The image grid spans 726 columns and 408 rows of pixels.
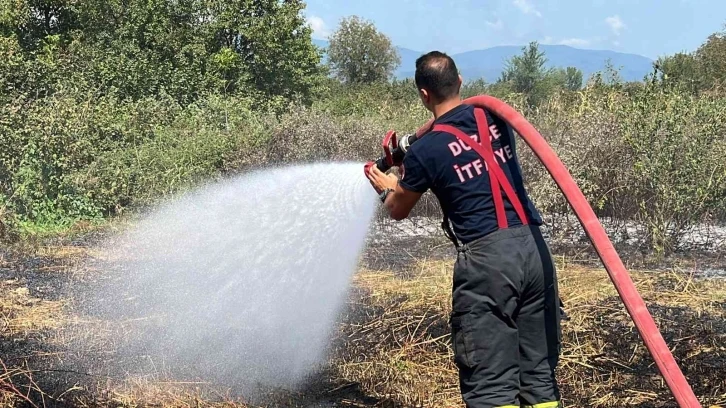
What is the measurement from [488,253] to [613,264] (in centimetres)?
48

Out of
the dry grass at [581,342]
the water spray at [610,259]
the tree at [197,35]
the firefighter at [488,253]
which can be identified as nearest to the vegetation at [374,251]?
the dry grass at [581,342]

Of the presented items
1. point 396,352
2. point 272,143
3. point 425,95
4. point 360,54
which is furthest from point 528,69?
point 425,95

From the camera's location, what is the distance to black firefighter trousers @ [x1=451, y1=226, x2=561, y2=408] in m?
2.64

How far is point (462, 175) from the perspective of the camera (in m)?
2.68

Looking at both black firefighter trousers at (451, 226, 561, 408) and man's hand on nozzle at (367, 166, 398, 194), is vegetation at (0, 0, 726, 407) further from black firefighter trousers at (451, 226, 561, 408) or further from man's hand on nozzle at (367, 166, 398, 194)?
man's hand on nozzle at (367, 166, 398, 194)

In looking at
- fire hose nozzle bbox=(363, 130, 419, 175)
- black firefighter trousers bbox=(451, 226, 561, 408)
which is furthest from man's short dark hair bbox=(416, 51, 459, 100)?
Result: black firefighter trousers bbox=(451, 226, 561, 408)

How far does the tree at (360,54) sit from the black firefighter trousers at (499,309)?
175 ft

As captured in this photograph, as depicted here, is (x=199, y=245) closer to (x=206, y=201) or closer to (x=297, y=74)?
(x=206, y=201)

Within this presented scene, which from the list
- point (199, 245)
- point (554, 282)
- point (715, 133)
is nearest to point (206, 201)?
point (199, 245)

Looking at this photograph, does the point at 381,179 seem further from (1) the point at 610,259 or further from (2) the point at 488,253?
(1) the point at 610,259

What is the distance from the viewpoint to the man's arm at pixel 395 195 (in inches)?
111

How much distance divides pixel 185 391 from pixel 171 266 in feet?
10.4

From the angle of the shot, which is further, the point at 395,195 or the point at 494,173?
the point at 395,195

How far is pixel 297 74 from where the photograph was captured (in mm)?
28516
